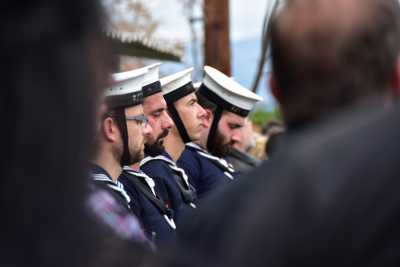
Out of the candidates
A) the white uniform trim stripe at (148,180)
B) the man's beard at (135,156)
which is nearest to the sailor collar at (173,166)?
the white uniform trim stripe at (148,180)

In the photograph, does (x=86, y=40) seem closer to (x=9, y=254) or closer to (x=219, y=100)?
(x=9, y=254)

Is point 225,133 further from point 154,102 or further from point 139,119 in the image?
point 139,119

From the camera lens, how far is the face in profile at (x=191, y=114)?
18.2 feet

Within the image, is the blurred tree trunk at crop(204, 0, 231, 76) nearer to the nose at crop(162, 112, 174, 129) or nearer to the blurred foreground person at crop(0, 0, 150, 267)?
the nose at crop(162, 112, 174, 129)

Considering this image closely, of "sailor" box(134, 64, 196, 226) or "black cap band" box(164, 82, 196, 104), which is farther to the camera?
"black cap band" box(164, 82, 196, 104)

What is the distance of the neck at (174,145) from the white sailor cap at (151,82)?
0.72 metres

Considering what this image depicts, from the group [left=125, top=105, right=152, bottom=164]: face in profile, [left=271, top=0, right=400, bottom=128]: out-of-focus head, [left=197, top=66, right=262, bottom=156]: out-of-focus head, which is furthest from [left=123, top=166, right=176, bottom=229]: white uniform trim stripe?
[left=271, top=0, right=400, bottom=128]: out-of-focus head

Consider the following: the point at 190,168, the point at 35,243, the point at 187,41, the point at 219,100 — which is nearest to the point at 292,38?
the point at 35,243

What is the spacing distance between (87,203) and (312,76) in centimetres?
45

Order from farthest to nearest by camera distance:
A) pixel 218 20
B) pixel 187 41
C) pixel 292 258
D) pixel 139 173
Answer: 1. pixel 187 41
2. pixel 218 20
3. pixel 139 173
4. pixel 292 258

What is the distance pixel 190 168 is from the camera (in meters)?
5.59

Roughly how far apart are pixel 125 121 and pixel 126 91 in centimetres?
20

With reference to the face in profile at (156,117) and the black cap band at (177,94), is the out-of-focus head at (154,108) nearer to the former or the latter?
the face in profile at (156,117)

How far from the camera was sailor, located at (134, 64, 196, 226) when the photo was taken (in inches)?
192
